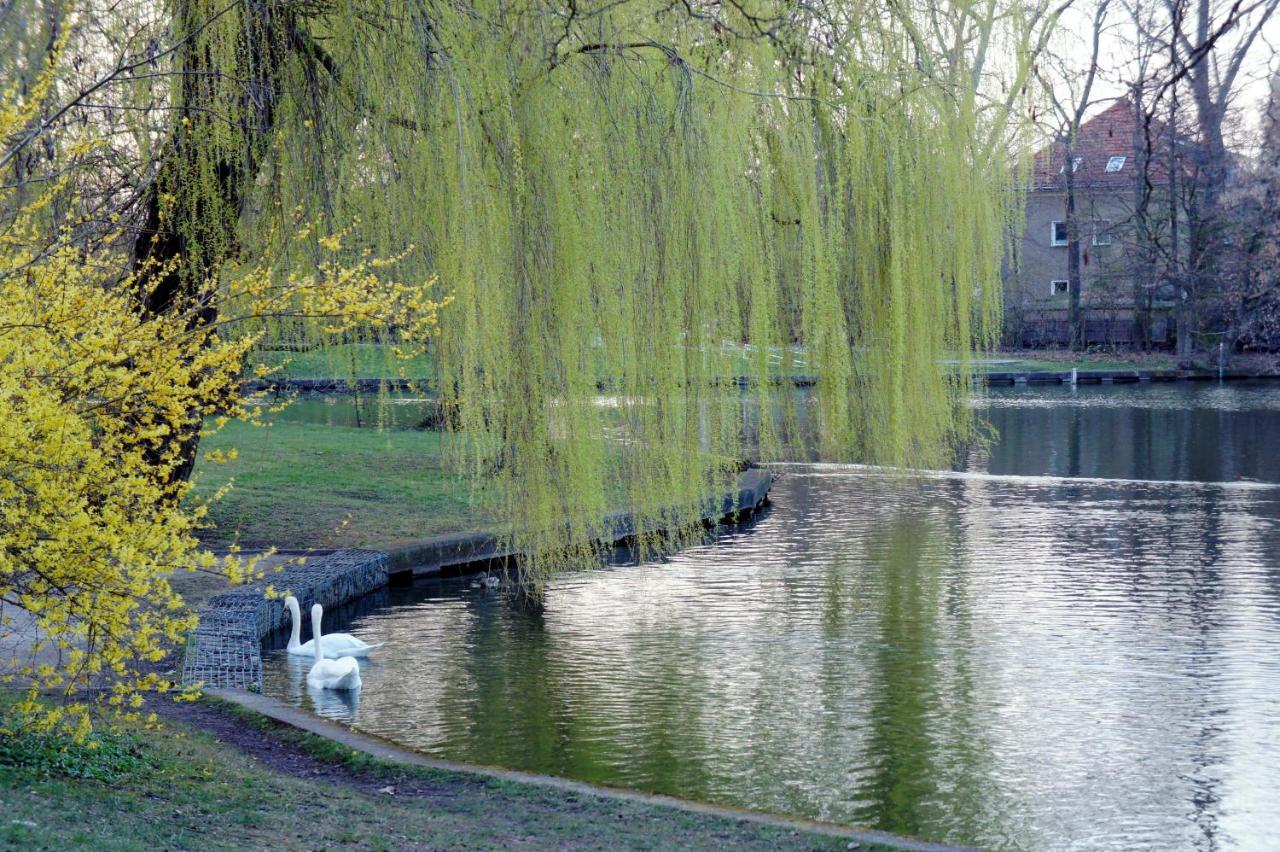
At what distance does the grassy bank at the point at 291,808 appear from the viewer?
4.90m

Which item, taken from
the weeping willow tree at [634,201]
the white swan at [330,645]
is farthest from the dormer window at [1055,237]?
the white swan at [330,645]

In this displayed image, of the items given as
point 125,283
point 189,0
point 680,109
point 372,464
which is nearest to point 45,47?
point 189,0

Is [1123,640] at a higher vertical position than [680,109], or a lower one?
lower

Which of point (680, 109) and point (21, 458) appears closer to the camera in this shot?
point (21, 458)

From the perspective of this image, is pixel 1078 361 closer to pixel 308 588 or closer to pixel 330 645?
pixel 308 588

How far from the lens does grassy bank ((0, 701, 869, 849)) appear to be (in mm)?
4902

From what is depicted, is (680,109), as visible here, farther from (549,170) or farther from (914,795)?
(914,795)

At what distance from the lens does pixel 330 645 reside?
9.92 metres

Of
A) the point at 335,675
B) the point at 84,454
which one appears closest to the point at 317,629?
the point at 335,675

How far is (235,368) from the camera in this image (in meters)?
5.33

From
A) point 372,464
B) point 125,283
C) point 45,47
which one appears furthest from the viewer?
point 372,464

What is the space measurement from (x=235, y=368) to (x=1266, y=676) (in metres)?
7.27

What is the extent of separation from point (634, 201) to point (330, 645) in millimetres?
4219

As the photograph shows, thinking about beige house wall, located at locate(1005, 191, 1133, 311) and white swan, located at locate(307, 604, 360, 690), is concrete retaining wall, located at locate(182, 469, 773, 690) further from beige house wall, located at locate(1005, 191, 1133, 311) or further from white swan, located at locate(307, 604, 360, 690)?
beige house wall, located at locate(1005, 191, 1133, 311)
